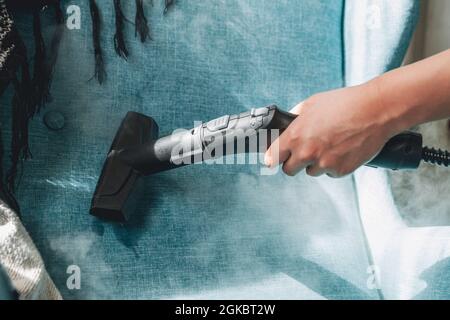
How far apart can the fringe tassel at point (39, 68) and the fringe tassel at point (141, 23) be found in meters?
0.18

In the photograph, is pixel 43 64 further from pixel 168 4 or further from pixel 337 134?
pixel 337 134

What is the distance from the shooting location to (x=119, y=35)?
1.02 m

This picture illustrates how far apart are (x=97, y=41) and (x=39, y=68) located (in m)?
0.12

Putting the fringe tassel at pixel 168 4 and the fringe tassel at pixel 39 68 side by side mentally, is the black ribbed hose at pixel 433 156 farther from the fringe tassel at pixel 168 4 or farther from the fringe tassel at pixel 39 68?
the fringe tassel at pixel 39 68

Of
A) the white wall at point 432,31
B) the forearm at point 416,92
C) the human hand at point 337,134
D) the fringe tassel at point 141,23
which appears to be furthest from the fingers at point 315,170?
the white wall at point 432,31

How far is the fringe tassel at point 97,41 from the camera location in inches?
39.2

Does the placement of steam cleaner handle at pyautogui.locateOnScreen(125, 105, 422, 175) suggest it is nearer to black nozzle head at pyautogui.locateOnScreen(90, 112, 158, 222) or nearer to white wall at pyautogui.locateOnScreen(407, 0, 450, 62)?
black nozzle head at pyautogui.locateOnScreen(90, 112, 158, 222)

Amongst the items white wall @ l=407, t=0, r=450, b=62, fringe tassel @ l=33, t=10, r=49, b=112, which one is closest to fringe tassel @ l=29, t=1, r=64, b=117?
fringe tassel @ l=33, t=10, r=49, b=112

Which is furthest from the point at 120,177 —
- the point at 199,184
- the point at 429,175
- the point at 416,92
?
the point at 429,175

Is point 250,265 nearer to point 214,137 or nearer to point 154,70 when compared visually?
point 214,137

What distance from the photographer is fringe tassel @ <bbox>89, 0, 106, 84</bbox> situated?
100 cm

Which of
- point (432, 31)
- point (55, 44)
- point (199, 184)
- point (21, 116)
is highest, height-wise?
point (432, 31)

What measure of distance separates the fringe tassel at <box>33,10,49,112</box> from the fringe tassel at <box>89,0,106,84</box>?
93mm

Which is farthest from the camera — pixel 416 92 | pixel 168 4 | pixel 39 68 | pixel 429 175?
pixel 429 175
